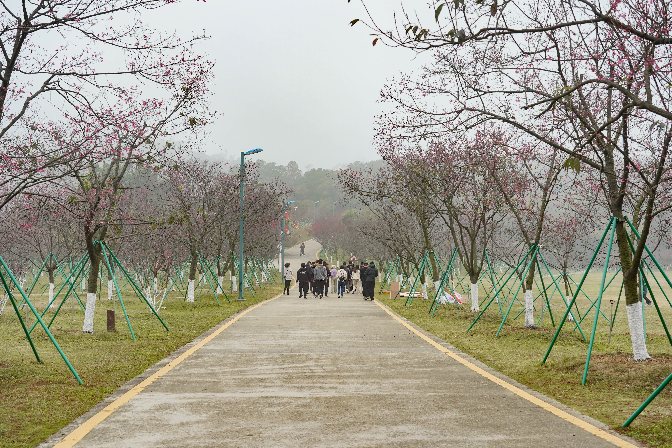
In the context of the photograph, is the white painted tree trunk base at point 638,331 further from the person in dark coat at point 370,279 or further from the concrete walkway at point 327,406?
the person in dark coat at point 370,279

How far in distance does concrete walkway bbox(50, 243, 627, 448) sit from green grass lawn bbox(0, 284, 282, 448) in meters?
0.57

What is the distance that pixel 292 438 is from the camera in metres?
5.85

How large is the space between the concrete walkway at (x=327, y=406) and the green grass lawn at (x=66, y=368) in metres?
0.57

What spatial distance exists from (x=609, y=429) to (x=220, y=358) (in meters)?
6.33

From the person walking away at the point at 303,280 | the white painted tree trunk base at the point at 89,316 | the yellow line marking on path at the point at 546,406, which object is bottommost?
the yellow line marking on path at the point at 546,406

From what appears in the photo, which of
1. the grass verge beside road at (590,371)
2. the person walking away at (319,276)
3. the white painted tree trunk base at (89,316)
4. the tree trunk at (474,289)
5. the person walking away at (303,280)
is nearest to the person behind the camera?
the grass verge beside road at (590,371)

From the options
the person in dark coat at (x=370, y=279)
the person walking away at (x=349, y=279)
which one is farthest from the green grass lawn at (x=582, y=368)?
the person walking away at (x=349, y=279)

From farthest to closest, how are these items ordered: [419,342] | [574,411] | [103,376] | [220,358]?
1. [419,342]
2. [220,358]
3. [103,376]
4. [574,411]

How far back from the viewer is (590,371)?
32.0 ft

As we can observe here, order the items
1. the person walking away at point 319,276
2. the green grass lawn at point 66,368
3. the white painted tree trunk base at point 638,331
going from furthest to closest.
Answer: the person walking away at point 319,276 → the white painted tree trunk base at point 638,331 → the green grass lawn at point 66,368

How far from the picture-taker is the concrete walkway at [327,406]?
5859mm

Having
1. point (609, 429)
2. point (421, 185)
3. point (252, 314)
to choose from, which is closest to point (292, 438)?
point (609, 429)

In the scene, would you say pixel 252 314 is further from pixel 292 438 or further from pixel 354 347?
pixel 292 438

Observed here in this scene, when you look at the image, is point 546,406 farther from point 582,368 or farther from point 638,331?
point 638,331
